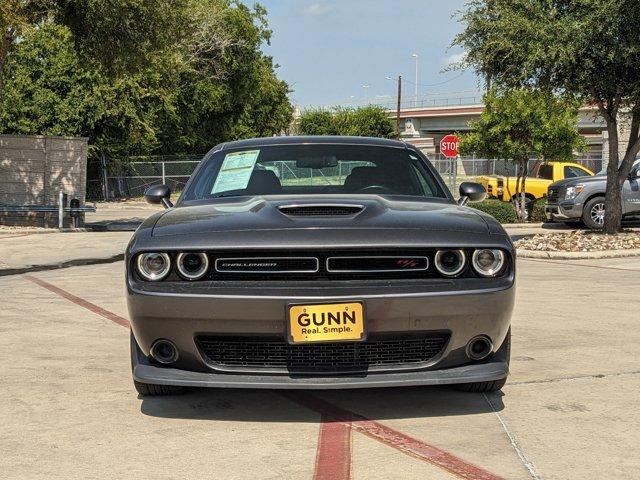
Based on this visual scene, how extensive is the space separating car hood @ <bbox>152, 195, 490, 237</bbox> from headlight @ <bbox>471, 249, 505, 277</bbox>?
110 mm

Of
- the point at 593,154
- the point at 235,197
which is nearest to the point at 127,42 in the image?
the point at 235,197

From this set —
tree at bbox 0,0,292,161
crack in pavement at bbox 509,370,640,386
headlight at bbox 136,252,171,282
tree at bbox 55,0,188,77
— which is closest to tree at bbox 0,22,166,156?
tree at bbox 0,0,292,161

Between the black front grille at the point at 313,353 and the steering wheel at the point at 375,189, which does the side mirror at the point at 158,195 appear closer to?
the steering wheel at the point at 375,189

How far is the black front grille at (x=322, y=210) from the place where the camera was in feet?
15.2

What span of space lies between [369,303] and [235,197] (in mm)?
1593

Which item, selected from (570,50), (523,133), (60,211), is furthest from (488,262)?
(523,133)

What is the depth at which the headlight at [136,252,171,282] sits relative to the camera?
4.41m

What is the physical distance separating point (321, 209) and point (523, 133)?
22527mm

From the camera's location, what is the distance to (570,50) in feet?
48.9

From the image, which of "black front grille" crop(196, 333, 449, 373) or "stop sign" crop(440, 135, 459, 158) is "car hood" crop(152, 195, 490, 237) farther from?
"stop sign" crop(440, 135, 459, 158)

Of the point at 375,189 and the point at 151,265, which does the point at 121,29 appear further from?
the point at 151,265

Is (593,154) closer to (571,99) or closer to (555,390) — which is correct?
(571,99)

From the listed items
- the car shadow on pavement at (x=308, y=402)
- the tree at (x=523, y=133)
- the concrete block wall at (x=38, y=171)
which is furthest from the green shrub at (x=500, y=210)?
→ the car shadow on pavement at (x=308, y=402)

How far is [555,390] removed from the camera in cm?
513
